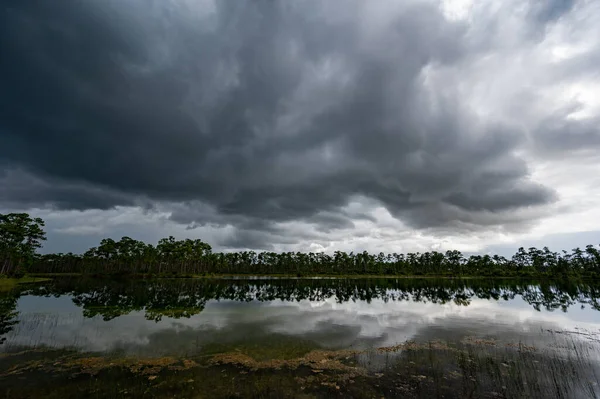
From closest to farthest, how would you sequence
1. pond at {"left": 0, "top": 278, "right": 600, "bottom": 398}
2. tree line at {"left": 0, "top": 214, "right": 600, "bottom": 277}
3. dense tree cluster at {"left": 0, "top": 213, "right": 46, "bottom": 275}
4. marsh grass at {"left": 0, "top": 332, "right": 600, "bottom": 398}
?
1. marsh grass at {"left": 0, "top": 332, "right": 600, "bottom": 398}
2. pond at {"left": 0, "top": 278, "right": 600, "bottom": 398}
3. dense tree cluster at {"left": 0, "top": 213, "right": 46, "bottom": 275}
4. tree line at {"left": 0, "top": 214, "right": 600, "bottom": 277}

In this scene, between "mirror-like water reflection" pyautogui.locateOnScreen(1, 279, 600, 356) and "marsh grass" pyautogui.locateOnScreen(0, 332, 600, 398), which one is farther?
"mirror-like water reflection" pyautogui.locateOnScreen(1, 279, 600, 356)

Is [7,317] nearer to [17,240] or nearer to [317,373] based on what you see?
[317,373]

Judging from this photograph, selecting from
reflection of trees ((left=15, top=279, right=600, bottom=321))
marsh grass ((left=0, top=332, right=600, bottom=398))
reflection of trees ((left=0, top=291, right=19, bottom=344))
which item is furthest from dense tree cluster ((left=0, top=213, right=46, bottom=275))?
marsh grass ((left=0, top=332, right=600, bottom=398))

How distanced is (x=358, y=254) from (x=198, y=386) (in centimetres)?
16799

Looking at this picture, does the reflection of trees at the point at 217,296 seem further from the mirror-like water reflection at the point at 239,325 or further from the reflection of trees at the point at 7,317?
the reflection of trees at the point at 7,317

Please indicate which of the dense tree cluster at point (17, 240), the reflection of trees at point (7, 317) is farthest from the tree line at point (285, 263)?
the reflection of trees at point (7, 317)

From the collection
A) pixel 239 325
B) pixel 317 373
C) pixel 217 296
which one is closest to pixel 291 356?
pixel 317 373

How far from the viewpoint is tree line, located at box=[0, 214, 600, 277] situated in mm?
131000

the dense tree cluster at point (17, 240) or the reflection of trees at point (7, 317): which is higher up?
the dense tree cluster at point (17, 240)

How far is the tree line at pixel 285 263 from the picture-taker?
131000mm

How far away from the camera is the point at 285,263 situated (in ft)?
523

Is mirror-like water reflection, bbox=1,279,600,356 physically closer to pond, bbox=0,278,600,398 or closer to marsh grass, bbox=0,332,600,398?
pond, bbox=0,278,600,398

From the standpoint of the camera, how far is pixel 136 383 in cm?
1384

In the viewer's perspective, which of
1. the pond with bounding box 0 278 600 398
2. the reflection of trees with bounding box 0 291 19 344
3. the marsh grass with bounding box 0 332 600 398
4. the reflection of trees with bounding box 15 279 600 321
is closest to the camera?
the marsh grass with bounding box 0 332 600 398
